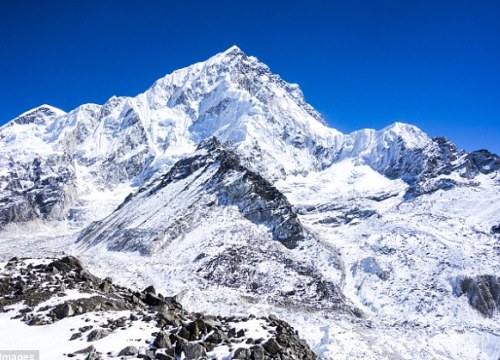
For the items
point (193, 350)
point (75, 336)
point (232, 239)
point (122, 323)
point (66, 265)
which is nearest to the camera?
point (193, 350)

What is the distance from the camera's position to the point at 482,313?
4948 inches

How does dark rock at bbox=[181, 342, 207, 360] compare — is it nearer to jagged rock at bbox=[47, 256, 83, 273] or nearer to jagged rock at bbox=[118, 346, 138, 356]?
jagged rock at bbox=[118, 346, 138, 356]

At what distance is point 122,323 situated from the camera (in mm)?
33562

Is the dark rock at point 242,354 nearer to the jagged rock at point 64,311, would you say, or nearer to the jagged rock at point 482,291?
the jagged rock at point 64,311

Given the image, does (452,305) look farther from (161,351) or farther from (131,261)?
(161,351)

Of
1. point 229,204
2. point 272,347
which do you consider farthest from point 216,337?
point 229,204

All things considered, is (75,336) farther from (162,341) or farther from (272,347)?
(272,347)

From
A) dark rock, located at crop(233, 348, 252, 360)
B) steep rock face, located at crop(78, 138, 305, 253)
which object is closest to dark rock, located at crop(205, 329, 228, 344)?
dark rock, located at crop(233, 348, 252, 360)

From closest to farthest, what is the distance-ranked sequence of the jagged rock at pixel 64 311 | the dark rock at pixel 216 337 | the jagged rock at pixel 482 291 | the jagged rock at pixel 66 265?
the dark rock at pixel 216 337 < the jagged rock at pixel 64 311 < the jagged rock at pixel 66 265 < the jagged rock at pixel 482 291

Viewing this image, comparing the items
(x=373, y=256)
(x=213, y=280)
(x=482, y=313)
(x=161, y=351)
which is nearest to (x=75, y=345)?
(x=161, y=351)

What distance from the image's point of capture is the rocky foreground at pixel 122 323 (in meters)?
29.2

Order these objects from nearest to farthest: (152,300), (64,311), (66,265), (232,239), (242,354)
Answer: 1. (242,354)
2. (64,311)
3. (152,300)
4. (66,265)
5. (232,239)

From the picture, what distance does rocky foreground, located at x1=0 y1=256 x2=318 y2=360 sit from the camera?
2919cm

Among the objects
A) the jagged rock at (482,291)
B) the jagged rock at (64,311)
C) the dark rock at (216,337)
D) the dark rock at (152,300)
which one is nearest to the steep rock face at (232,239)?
the jagged rock at (482,291)
